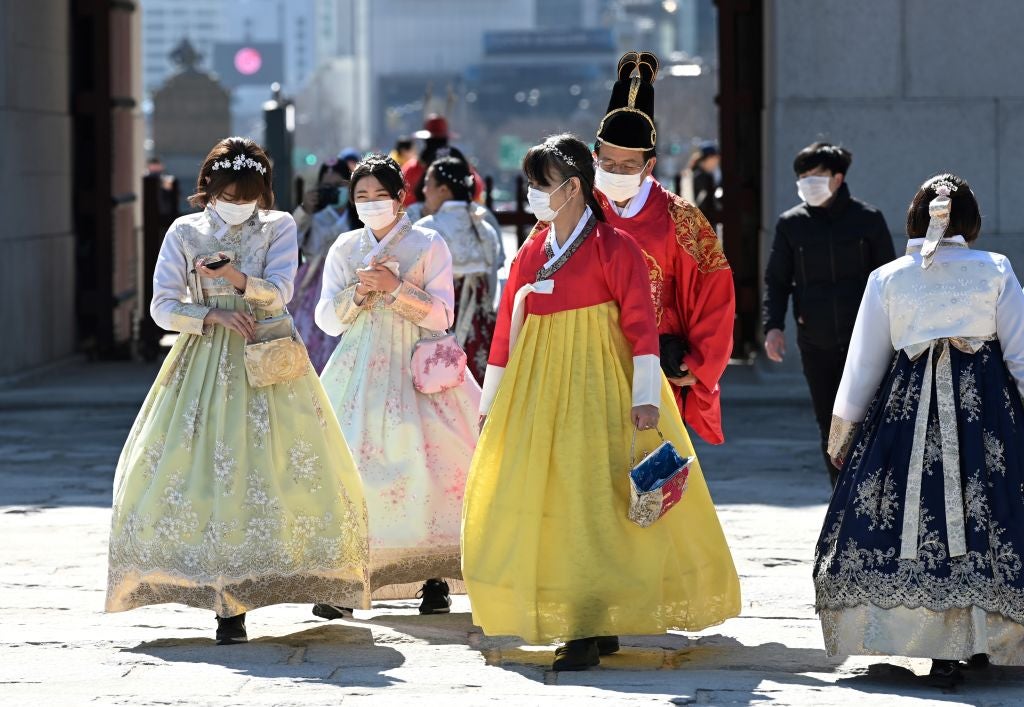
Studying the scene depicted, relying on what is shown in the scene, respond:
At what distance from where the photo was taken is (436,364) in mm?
7027

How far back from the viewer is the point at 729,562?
6184 mm

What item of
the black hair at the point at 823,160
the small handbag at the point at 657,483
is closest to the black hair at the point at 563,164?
the small handbag at the point at 657,483

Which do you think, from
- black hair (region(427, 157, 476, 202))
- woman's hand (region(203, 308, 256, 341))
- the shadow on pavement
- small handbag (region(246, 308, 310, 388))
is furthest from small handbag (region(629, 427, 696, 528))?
black hair (region(427, 157, 476, 202))

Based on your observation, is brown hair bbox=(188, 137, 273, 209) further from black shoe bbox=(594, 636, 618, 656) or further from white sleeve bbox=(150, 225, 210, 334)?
black shoe bbox=(594, 636, 618, 656)

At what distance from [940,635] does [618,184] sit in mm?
1849

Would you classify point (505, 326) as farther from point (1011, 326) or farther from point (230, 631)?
point (1011, 326)

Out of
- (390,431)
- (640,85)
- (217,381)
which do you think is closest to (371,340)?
(390,431)

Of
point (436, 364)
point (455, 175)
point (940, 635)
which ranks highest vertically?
point (455, 175)

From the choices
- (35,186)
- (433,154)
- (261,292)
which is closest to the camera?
(261,292)

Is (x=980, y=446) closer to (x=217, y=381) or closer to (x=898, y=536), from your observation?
(x=898, y=536)

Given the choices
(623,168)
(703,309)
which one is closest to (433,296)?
(623,168)

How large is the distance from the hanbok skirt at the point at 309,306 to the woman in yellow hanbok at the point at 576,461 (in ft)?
15.8

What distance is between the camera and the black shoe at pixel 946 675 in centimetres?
573

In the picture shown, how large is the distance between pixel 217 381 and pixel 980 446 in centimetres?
232
